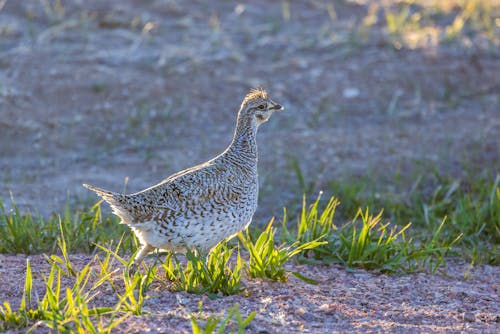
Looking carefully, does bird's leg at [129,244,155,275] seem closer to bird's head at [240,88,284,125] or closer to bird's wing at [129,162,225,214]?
bird's wing at [129,162,225,214]

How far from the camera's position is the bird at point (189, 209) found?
17.6 feet

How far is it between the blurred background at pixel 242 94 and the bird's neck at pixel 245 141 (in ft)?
5.71

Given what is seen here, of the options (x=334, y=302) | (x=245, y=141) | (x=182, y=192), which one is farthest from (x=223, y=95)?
(x=334, y=302)

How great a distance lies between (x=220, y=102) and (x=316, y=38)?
Answer: 2.12 metres

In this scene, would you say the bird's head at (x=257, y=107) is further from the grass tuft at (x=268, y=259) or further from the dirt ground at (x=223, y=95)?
the dirt ground at (x=223, y=95)

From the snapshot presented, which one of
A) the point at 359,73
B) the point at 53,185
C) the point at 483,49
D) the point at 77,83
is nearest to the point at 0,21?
the point at 77,83

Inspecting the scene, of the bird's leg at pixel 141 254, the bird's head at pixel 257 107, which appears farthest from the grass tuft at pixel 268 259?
the bird's head at pixel 257 107

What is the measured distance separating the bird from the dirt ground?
228 cm

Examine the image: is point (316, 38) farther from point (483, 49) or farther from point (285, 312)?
point (285, 312)

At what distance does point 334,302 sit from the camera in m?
5.21

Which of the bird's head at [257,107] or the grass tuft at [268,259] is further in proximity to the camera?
the bird's head at [257,107]

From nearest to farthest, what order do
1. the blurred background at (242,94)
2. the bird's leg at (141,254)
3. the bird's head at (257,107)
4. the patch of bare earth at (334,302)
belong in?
the patch of bare earth at (334,302), the bird's leg at (141,254), the bird's head at (257,107), the blurred background at (242,94)

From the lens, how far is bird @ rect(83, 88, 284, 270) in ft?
17.6

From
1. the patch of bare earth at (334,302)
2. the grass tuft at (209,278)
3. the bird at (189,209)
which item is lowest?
the patch of bare earth at (334,302)
